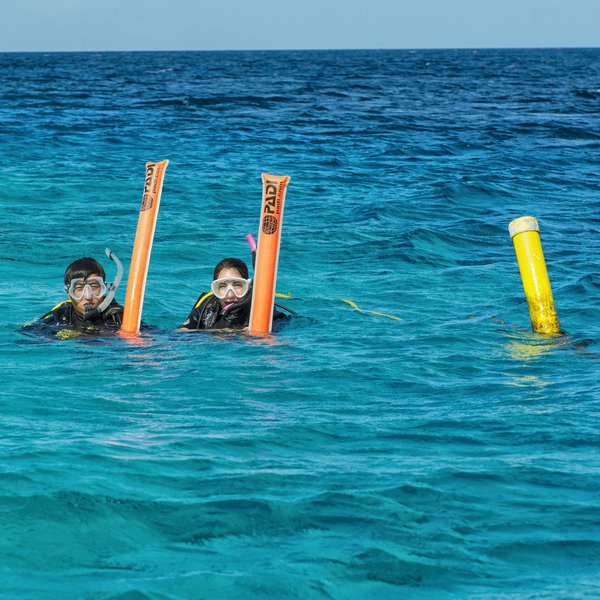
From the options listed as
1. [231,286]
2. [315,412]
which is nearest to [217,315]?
[231,286]

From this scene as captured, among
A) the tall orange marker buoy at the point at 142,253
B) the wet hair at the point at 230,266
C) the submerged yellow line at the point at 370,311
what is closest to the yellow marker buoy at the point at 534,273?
the submerged yellow line at the point at 370,311

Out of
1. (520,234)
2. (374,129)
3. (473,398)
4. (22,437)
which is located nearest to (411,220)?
(520,234)

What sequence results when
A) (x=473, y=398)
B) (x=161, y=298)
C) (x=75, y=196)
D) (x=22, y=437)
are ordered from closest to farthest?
(x=22, y=437)
(x=473, y=398)
(x=161, y=298)
(x=75, y=196)

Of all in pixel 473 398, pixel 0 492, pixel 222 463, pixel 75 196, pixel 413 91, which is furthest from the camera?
pixel 413 91

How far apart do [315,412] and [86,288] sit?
3.26 meters

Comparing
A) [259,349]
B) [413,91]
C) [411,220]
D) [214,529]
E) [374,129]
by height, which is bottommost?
[214,529]

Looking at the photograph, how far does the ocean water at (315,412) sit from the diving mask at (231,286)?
494 mm

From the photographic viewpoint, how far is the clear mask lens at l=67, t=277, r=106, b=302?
9.96 m

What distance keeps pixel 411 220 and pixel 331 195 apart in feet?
8.97

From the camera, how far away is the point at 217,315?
10.5 metres

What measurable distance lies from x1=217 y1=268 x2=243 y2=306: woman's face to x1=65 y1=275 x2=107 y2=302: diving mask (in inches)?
45.8

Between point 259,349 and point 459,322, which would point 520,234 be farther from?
point 259,349

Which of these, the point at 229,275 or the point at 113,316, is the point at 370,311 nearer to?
the point at 229,275

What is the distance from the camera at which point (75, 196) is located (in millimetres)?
19922
